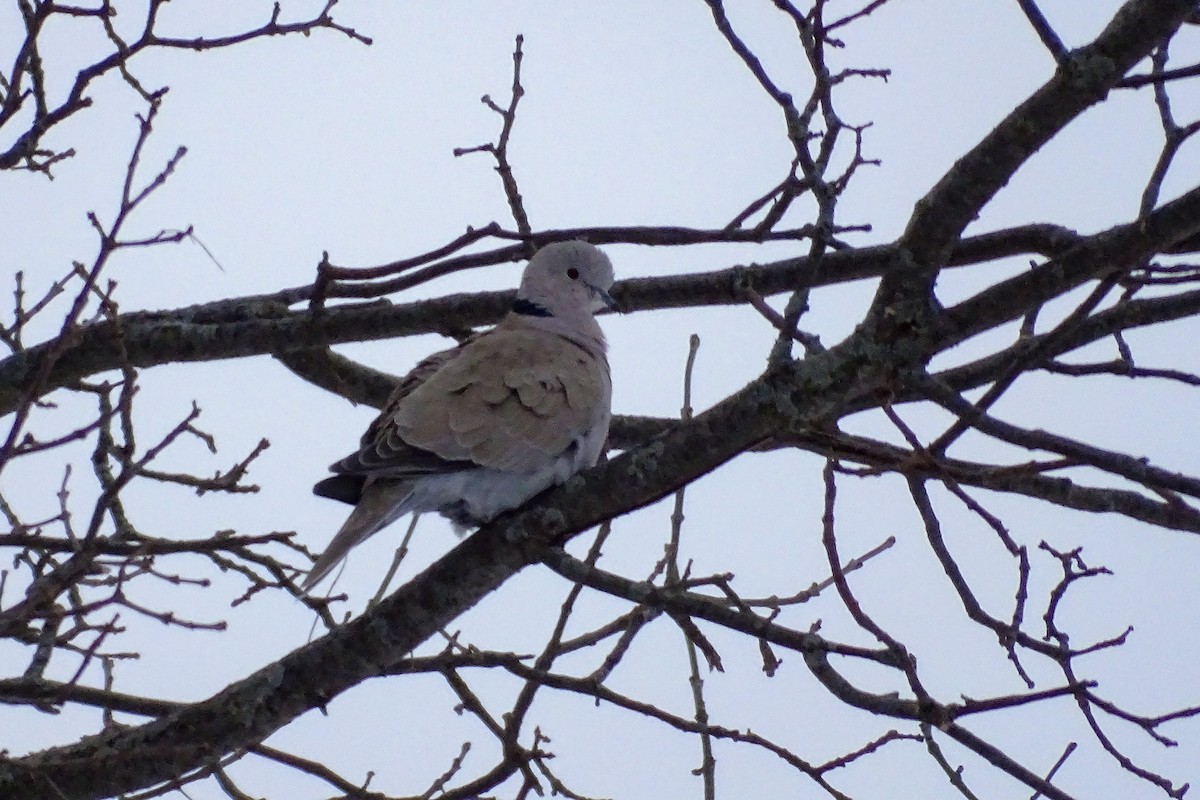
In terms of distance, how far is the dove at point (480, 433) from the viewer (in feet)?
12.4

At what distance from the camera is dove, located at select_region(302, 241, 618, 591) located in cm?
379

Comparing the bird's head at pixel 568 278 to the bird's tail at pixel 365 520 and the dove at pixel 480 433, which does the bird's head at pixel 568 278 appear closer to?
the dove at pixel 480 433

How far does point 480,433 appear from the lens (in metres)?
4.06

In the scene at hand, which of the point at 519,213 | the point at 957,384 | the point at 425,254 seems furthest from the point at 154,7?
the point at 957,384

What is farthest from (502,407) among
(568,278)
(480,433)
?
(568,278)

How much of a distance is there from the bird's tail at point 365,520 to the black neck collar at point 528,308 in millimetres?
712

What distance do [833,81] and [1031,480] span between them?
972 mm

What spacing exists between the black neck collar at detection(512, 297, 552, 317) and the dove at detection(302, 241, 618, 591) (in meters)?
0.01

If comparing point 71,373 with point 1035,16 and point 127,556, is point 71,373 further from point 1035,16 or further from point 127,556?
point 1035,16

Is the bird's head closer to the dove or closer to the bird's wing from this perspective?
the dove

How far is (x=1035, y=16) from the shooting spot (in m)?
2.50

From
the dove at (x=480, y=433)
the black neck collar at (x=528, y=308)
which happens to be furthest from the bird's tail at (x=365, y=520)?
the black neck collar at (x=528, y=308)

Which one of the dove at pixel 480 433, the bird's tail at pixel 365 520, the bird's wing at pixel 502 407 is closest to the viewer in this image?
the bird's tail at pixel 365 520

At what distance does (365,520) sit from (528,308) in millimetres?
1364
